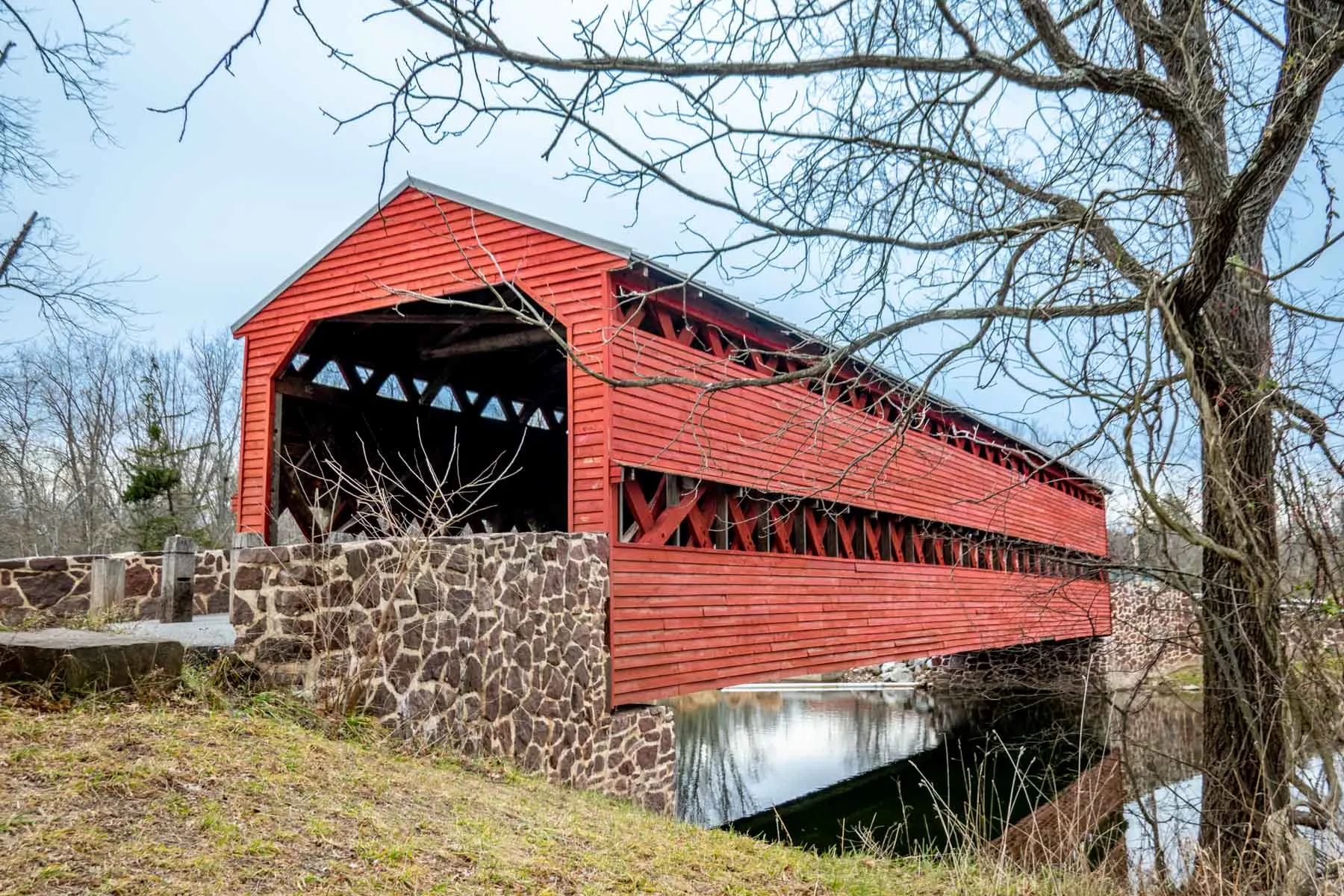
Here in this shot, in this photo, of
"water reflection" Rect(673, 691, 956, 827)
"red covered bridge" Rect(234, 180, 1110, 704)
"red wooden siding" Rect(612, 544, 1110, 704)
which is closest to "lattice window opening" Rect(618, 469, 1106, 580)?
"red covered bridge" Rect(234, 180, 1110, 704)

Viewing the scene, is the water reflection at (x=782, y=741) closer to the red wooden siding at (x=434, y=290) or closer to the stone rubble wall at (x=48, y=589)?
the red wooden siding at (x=434, y=290)

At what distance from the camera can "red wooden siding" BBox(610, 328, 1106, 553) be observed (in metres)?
8.65

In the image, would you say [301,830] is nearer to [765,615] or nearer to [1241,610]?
[1241,610]

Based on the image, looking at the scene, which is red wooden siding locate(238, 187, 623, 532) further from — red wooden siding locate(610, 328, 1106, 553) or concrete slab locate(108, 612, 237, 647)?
concrete slab locate(108, 612, 237, 647)

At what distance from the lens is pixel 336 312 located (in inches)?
437

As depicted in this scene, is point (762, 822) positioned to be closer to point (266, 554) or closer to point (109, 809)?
point (266, 554)

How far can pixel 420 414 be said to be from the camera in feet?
45.5

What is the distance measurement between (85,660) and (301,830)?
2.21 m

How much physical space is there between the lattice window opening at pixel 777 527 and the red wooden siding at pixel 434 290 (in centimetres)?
62

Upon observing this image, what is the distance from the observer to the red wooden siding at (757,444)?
28.4 feet

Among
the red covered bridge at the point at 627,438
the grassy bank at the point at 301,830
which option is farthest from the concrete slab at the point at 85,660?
the red covered bridge at the point at 627,438

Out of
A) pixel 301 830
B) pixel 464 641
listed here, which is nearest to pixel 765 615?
pixel 464 641

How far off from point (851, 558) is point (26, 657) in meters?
9.75

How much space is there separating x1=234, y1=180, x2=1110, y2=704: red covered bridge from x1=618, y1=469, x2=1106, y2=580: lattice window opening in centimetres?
5
